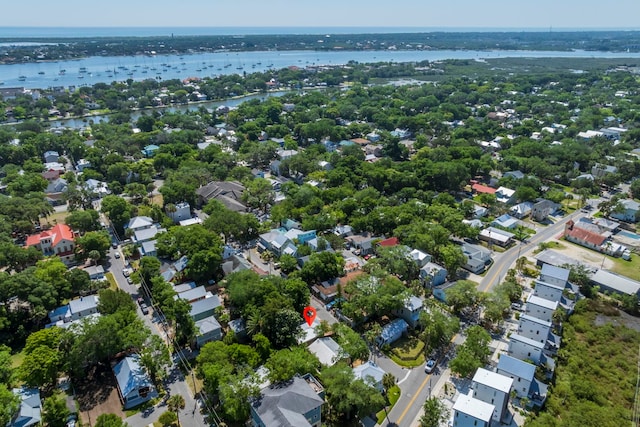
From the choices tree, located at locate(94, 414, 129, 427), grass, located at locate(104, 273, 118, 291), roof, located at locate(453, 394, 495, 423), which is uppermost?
A: tree, located at locate(94, 414, 129, 427)

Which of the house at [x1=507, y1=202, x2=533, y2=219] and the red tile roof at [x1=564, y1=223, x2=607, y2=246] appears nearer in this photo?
the red tile roof at [x1=564, y1=223, x2=607, y2=246]

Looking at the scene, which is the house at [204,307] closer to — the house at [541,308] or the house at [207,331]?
the house at [207,331]

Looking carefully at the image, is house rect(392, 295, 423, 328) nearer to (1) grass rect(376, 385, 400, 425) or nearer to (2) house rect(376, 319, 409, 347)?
(2) house rect(376, 319, 409, 347)

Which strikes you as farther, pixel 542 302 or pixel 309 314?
pixel 309 314

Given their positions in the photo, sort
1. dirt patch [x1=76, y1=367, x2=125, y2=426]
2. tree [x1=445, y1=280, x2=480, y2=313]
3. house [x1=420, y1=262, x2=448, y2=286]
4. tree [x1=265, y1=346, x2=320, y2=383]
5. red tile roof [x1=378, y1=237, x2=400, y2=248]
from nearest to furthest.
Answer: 1. tree [x1=265, y1=346, x2=320, y2=383]
2. dirt patch [x1=76, y1=367, x2=125, y2=426]
3. tree [x1=445, y1=280, x2=480, y2=313]
4. house [x1=420, y1=262, x2=448, y2=286]
5. red tile roof [x1=378, y1=237, x2=400, y2=248]

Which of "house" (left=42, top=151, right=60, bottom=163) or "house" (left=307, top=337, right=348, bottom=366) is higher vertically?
"house" (left=42, top=151, right=60, bottom=163)

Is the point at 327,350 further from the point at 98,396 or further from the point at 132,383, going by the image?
the point at 98,396

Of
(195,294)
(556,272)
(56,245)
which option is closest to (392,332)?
(195,294)

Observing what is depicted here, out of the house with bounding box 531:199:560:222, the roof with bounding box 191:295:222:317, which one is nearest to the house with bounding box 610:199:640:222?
the house with bounding box 531:199:560:222
